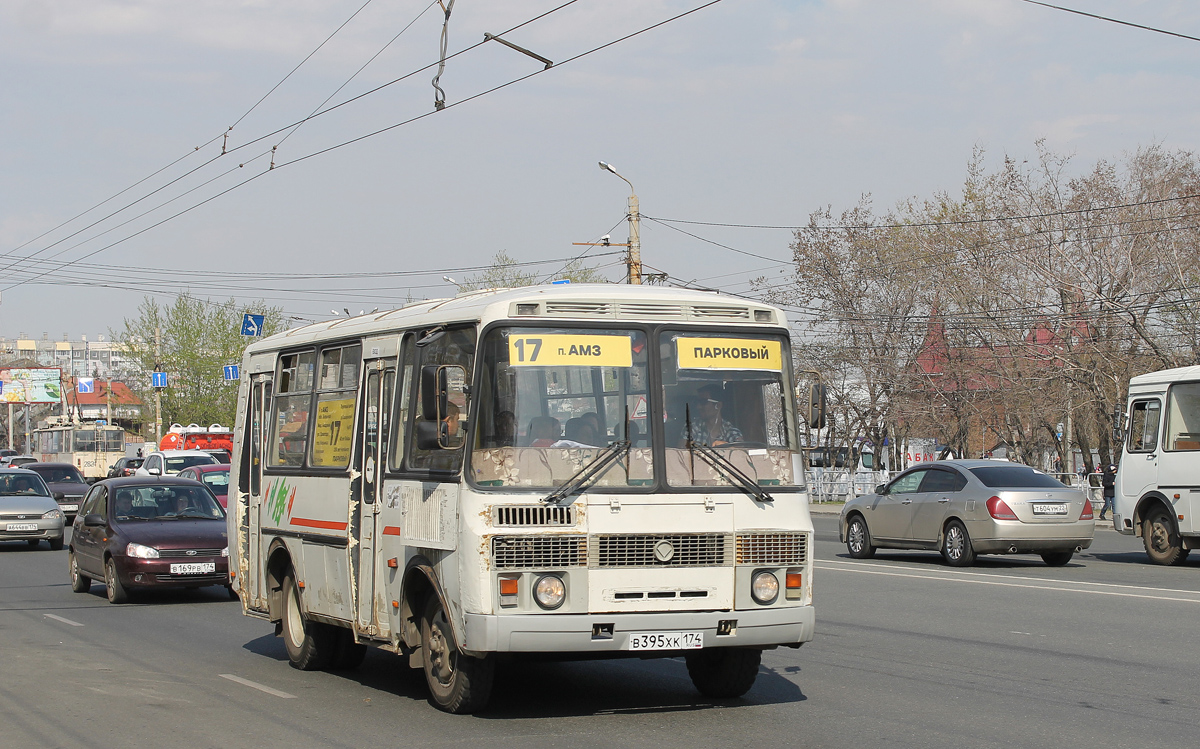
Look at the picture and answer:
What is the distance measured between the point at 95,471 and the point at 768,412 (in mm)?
59945

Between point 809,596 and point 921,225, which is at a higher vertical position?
point 921,225

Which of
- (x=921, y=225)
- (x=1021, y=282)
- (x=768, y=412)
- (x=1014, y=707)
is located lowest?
(x=1014, y=707)

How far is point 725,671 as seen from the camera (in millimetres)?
8719

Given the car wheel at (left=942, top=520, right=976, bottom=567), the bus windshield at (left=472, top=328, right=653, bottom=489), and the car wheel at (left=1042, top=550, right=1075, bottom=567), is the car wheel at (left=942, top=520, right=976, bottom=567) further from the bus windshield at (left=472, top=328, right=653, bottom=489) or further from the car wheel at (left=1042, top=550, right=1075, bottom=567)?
the bus windshield at (left=472, top=328, right=653, bottom=489)

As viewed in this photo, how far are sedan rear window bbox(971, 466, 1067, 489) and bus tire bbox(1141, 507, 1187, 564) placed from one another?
7.06 ft

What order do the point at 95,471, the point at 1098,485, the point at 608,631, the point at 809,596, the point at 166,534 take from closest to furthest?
the point at 608,631
the point at 809,596
the point at 166,534
the point at 1098,485
the point at 95,471

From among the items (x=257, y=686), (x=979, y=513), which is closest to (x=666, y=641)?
(x=257, y=686)

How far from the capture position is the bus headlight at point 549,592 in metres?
7.55

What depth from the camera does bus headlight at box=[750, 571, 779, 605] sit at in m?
7.94

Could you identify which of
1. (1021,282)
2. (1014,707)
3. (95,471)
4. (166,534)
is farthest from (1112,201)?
(95,471)

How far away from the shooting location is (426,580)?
8297 millimetres

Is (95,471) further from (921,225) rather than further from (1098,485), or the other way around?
(1098,485)

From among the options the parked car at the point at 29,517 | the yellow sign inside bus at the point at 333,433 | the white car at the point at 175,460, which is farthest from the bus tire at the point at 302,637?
the white car at the point at 175,460

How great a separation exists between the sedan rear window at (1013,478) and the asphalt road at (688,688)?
3.88 m
